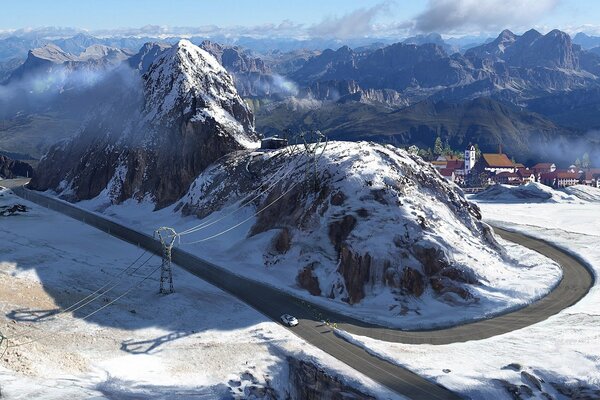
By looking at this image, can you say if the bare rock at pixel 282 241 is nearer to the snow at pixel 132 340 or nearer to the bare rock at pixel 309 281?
the bare rock at pixel 309 281

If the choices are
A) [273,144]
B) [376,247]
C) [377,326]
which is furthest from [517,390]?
[273,144]

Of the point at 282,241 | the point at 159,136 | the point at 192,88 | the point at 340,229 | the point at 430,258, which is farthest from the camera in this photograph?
the point at 192,88

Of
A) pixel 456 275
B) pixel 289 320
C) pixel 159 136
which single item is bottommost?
pixel 289 320

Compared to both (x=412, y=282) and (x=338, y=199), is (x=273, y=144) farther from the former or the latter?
(x=412, y=282)

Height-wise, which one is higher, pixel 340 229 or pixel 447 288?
pixel 340 229

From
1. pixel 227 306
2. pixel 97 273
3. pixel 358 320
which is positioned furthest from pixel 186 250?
pixel 358 320

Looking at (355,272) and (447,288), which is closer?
(447,288)

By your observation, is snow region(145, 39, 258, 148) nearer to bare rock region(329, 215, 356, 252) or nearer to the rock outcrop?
the rock outcrop

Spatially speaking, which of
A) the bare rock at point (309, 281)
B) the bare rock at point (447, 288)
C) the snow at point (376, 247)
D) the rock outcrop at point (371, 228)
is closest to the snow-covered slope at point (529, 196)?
the snow at point (376, 247)
